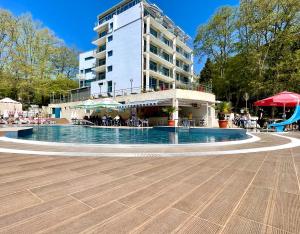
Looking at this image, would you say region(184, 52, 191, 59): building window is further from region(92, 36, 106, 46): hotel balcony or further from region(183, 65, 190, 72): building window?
region(92, 36, 106, 46): hotel balcony

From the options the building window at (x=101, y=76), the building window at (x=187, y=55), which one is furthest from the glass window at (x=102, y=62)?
the building window at (x=187, y=55)

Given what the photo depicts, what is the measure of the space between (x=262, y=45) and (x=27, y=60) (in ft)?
128

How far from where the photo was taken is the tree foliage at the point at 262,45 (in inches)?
979

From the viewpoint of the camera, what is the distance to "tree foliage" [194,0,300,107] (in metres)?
24.9

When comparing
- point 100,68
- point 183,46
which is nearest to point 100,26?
point 100,68

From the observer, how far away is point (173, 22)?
38438 mm

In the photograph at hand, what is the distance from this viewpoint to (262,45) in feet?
90.4

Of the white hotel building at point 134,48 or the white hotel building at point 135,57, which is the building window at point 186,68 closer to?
the white hotel building at point 135,57

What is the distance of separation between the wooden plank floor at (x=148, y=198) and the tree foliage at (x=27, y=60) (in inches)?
1476

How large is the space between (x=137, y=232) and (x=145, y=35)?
30.6 m

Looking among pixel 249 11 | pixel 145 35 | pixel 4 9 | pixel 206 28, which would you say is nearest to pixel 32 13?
pixel 4 9

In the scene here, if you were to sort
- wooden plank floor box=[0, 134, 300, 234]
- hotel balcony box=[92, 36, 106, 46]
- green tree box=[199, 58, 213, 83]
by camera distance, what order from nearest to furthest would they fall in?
wooden plank floor box=[0, 134, 300, 234], hotel balcony box=[92, 36, 106, 46], green tree box=[199, 58, 213, 83]

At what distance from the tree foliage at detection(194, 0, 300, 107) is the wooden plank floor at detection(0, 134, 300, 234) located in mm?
25253

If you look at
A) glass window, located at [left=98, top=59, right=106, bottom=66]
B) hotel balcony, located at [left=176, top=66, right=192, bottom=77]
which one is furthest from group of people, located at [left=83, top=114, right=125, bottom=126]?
hotel balcony, located at [left=176, top=66, right=192, bottom=77]
